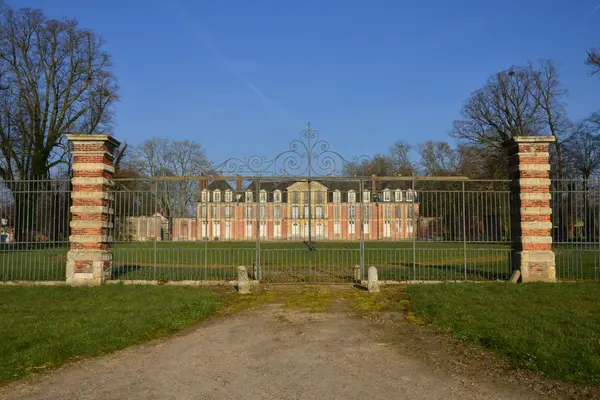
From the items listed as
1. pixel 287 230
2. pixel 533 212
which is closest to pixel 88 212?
pixel 287 230

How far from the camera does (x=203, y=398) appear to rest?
4516 millimetres

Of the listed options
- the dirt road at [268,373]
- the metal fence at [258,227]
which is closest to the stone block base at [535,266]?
the metal fence at [258,227]

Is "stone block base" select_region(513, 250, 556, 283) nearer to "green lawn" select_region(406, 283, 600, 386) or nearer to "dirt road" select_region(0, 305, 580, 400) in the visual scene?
"green lawn" select_region(406, 283, 600, 386)

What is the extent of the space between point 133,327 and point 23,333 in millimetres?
1551

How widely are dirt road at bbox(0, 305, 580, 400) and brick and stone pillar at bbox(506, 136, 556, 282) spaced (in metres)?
6.34

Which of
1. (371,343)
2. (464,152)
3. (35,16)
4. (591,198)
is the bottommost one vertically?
(371,343)

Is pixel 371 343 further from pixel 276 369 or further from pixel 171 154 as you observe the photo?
pixel 171 154

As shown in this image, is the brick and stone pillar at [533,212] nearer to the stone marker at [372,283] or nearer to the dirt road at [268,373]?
the stone marker at [372,283]

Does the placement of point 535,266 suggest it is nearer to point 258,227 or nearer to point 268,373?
point 258,227

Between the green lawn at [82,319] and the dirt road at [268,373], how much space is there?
0.43 meters

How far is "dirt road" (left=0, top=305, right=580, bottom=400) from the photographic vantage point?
4.63m

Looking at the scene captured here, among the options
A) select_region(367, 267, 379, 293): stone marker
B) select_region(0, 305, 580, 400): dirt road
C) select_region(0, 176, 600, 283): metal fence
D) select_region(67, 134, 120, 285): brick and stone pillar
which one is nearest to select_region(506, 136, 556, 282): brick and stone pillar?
select_region(0, 176, 600, 283): metal fence

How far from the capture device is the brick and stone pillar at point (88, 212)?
37.8 feet

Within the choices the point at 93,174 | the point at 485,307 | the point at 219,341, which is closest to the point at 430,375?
the point at 219,341
